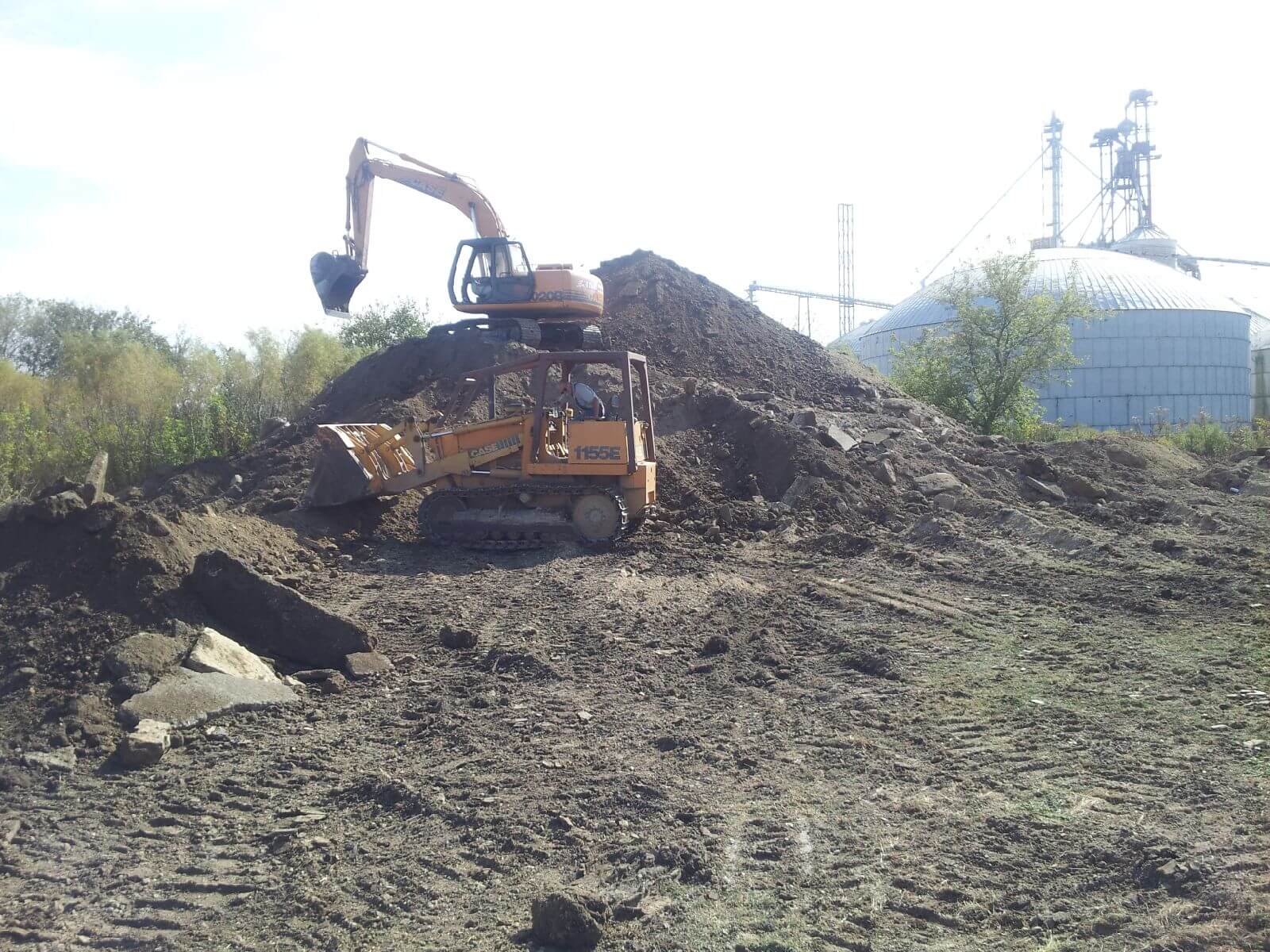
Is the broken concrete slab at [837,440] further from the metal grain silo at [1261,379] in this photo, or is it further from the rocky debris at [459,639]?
the metal grain silo at [1261,379]

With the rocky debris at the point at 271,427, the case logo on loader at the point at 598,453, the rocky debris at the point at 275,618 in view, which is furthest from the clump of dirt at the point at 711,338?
the rocky debris at the point at 275,618

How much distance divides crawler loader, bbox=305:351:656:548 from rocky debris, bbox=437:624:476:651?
13.0 feet

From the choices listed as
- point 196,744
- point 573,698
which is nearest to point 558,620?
point 573,698

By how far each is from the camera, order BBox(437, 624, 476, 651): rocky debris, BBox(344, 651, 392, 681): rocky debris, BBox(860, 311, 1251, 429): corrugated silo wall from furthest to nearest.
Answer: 1. BBox(860, 311, 1251, 429): corrugated silo wall
2. BBox(437, 624, 476, 651): rocky debris
3. BBox(344, 651, 392, 681): rocky debris

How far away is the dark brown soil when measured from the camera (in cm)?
427

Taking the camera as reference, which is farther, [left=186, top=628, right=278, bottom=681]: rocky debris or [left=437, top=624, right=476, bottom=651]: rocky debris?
[left=437, top=624, right=476, bottom=651]: rocky debris

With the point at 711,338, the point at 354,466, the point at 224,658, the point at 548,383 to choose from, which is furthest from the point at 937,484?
the point at 224,658

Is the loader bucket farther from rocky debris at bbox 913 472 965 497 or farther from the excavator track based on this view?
rocky debris at bbox 913 472 965 497

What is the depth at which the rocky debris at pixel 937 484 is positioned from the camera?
50.4 feet

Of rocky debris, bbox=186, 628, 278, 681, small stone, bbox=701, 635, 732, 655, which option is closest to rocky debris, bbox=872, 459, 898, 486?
small stone, bbox=701, 635, 732, 655

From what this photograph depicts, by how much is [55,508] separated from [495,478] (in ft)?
17.2

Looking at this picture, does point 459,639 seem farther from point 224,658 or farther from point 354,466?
point 354,466

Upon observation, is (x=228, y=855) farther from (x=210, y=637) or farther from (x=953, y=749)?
(x=953, y=749)

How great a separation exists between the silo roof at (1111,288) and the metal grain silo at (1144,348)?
48mm
